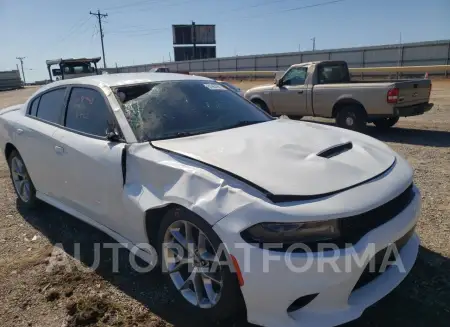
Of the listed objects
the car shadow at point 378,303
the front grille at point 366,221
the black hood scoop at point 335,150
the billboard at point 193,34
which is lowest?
the car shadow at point 378,303

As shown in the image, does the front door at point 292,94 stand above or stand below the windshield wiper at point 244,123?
below

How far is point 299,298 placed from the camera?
218 centimetres

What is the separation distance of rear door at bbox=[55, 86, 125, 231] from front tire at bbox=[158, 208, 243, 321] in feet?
1.79

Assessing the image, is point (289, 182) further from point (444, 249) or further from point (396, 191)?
point (444, 249)

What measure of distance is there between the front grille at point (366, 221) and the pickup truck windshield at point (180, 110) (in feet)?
4.89

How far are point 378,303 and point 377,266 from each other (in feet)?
1.71

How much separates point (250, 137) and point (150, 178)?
2.80 feet

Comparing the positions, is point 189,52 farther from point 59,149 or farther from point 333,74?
point 59,149

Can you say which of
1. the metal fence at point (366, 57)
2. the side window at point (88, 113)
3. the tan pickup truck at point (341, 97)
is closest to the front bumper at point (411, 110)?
the tan pickup truck at point (341, 97)

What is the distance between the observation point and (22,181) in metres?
4.82

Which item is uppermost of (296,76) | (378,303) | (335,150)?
(296,76)

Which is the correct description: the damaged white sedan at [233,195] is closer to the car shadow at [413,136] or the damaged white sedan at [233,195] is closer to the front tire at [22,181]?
the front tire at [22,181]

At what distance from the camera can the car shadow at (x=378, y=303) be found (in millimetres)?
2641

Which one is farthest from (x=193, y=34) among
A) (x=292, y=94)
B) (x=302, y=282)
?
(x=302, y=282)
